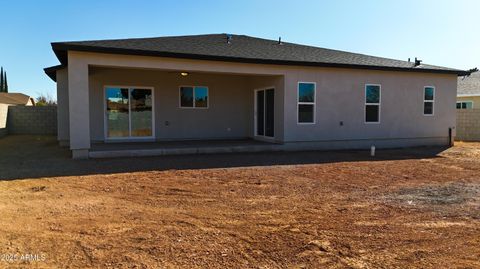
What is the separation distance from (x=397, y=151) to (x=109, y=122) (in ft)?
37.2

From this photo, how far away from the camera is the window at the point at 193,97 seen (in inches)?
576

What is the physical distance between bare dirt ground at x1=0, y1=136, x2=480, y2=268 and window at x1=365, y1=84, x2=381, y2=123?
476 centimetres

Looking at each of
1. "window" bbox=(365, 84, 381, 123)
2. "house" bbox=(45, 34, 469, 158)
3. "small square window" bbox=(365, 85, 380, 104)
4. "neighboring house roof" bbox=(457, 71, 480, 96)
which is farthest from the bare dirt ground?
"neighboring house roof" bbox=(457, 71, 480, 96)

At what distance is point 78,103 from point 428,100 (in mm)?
13943

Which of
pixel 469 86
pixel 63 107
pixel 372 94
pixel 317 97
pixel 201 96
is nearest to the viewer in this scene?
pixel 317 97

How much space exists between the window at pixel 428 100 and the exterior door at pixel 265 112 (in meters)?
6.87

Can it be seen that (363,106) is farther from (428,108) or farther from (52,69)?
(52,69)

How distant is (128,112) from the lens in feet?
45.4

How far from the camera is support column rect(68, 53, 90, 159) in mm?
9969

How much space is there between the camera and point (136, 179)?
773 cm

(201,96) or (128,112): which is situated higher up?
(201,96)

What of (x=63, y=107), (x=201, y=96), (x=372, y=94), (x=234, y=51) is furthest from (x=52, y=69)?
(x=372, y=94)

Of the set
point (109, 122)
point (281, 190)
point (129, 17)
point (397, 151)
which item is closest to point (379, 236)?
point (281, 190)

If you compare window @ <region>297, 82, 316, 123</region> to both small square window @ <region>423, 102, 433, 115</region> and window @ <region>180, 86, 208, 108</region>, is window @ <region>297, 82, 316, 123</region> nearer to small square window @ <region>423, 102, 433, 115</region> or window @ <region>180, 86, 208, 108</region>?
window @ <region>180, 86, 208, 108</region>
